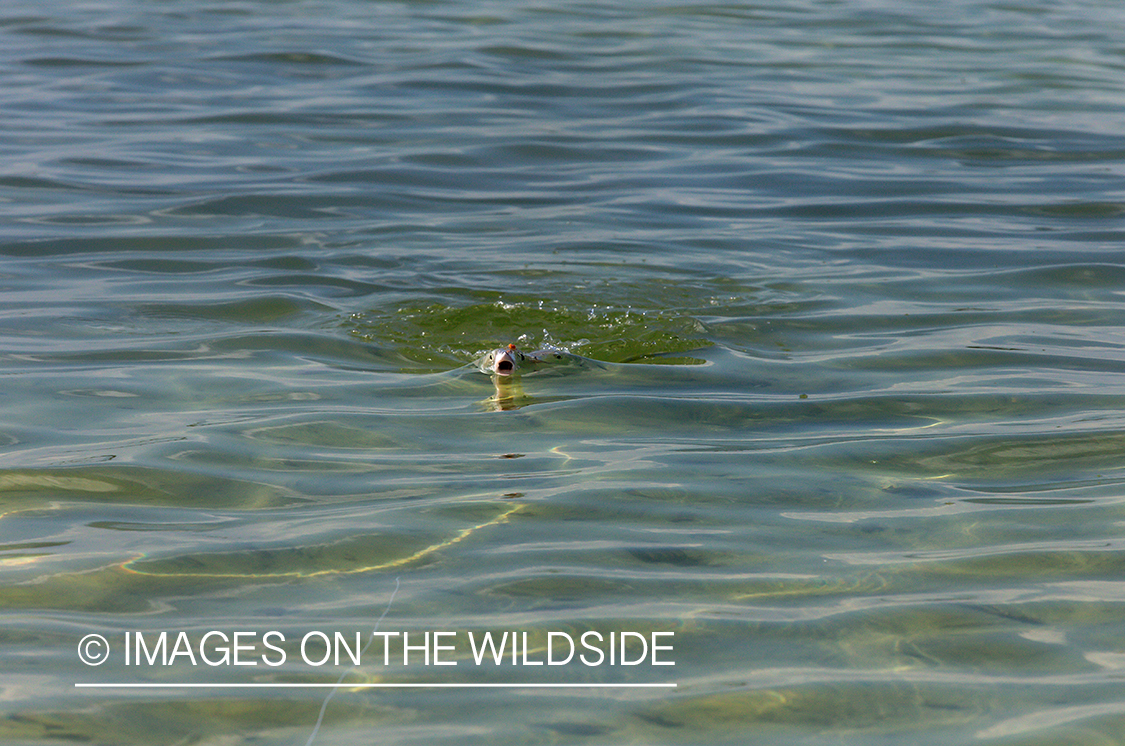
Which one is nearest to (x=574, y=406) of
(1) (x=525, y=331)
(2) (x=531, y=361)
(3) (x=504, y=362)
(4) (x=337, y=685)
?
(3) (x=504, y=362)

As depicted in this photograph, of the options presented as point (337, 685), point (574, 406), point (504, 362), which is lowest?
point (337, 685)

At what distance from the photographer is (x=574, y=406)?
496cm

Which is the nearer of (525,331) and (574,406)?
(574,406)

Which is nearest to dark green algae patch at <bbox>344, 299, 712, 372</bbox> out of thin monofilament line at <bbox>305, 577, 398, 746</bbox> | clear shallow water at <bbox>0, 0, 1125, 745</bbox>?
clear shallow water at <bbox>0, 0, 1125, 745</bbox>

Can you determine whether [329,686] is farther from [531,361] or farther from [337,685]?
[531,361]

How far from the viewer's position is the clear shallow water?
9.97 feet

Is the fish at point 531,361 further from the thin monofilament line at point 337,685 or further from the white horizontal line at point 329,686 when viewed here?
the white horizontal line at point 329,686

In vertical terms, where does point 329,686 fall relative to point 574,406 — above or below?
below

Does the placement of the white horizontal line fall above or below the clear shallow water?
below

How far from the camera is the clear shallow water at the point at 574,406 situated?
3.04m

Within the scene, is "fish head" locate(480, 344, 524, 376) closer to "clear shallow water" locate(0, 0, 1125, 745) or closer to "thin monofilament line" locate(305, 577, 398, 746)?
"clear shallow water" locate(0, 0, 1125, 745)

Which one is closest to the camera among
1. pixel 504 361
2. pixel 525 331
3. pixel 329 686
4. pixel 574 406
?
pixel 329 686

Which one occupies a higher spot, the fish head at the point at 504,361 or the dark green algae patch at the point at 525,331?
the fish head at the point at 504,361

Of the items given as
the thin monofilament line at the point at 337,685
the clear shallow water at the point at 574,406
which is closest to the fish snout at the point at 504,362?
the clear shallow water at the point at 574,406
